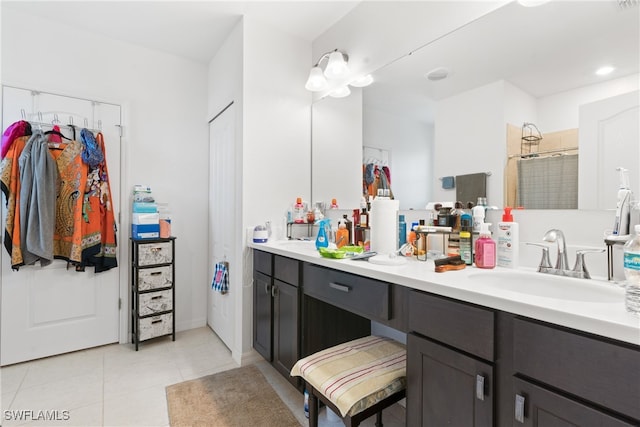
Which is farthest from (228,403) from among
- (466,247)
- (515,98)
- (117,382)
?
(515,98)

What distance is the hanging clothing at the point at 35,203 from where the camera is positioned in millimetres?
2119

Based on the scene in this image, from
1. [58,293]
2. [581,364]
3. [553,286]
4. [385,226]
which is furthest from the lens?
[58,293]

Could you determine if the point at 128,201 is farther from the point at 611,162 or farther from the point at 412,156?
the point at 611,162

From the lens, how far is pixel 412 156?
1.85 m

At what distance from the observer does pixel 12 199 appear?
2.12 meters

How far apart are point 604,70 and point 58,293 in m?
3.51

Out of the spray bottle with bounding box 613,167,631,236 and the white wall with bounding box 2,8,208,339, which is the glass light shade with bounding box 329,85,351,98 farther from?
the spray bottle with bounding box 613,167,631,236

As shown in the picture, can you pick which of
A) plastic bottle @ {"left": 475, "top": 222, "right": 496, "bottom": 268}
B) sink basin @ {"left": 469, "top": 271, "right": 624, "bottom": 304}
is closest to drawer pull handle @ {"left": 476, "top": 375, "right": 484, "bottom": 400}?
sink basin @ {"left": 469, "top": 271, "right": 624, "bottom": 304}

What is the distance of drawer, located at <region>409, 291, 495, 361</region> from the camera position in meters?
0.87

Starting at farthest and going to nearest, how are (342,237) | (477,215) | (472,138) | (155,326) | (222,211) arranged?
(222,211)
(155,326)
(342,237)
(472,138)
(477,215)

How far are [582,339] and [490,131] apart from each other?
1.03m

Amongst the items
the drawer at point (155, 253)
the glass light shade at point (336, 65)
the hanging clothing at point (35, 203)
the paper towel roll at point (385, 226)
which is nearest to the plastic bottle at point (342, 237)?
the paper towel roll at point (385, 226)

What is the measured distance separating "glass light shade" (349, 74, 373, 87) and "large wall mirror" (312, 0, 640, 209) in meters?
0.10

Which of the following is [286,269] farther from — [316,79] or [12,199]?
[12,199]
